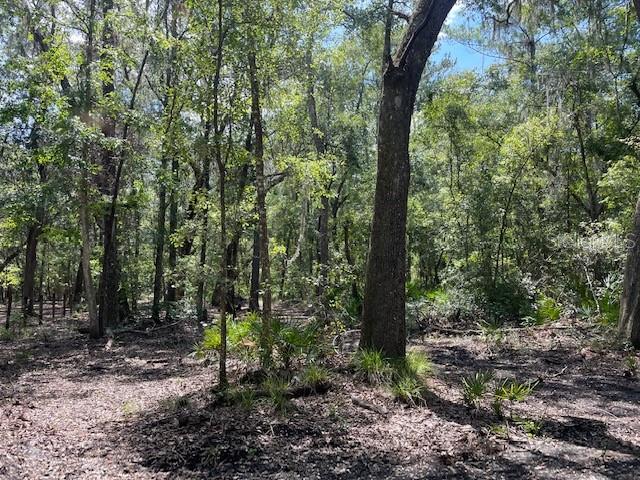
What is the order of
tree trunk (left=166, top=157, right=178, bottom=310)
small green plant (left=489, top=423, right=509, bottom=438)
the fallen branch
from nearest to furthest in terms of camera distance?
1. small green plant (left=489, top=423, right=509, bottom=438)
2. the fallen branch
3. tree trunk (left=166, top=157, right=178, bottom=310)

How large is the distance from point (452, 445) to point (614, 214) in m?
15.3

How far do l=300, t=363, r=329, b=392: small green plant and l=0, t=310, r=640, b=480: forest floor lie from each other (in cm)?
13

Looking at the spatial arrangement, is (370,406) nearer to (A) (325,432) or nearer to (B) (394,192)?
(A) (325,432)

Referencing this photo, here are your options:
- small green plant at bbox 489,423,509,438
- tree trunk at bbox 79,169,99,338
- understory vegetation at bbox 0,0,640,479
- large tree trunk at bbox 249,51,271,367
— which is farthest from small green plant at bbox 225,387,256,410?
tree trunk at bbox 79,169,99,338

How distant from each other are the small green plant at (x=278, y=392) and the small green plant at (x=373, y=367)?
0.95 metres

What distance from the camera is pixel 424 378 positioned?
20.5ft

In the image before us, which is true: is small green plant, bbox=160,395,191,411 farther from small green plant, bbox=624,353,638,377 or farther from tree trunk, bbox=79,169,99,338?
tree trunk, bbox=79,169,99,338

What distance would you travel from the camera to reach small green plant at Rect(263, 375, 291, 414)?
17.6 ft

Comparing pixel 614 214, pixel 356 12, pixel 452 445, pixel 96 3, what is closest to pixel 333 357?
pixel 452 445

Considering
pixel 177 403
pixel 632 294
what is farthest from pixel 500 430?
pixel 632 294

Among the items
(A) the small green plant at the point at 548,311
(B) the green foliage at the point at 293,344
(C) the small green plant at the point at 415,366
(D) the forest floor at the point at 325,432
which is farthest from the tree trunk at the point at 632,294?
(B) the green foliage at the point at 293,344

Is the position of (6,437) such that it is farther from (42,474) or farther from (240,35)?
(240,35)

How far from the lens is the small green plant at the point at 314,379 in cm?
587

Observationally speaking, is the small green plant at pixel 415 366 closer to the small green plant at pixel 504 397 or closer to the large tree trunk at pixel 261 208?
the small green plant at pixel 504 397
